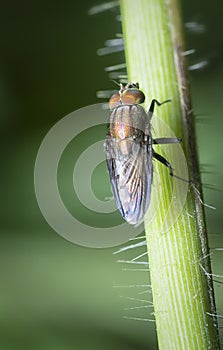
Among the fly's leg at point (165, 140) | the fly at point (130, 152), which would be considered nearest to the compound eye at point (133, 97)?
the fly at point (130, 152)

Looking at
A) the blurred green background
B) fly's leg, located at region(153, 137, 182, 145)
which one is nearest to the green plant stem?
fly's leg, located at region(153, 137, 182, 145)

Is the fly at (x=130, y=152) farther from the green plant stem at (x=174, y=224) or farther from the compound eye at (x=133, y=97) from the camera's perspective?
the green plant stem at (x=174, y=224)

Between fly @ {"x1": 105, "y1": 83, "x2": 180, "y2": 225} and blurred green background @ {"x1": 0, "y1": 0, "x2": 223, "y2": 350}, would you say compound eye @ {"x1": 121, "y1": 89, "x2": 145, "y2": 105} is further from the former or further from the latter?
blurred green background @ {"x1": 0, "y1": 0, "x2": 223, "y2": 350}

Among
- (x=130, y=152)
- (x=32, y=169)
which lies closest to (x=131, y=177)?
(x=130, y=152)

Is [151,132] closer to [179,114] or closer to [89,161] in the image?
[179,114]

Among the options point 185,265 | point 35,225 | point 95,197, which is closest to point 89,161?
point 95,197
